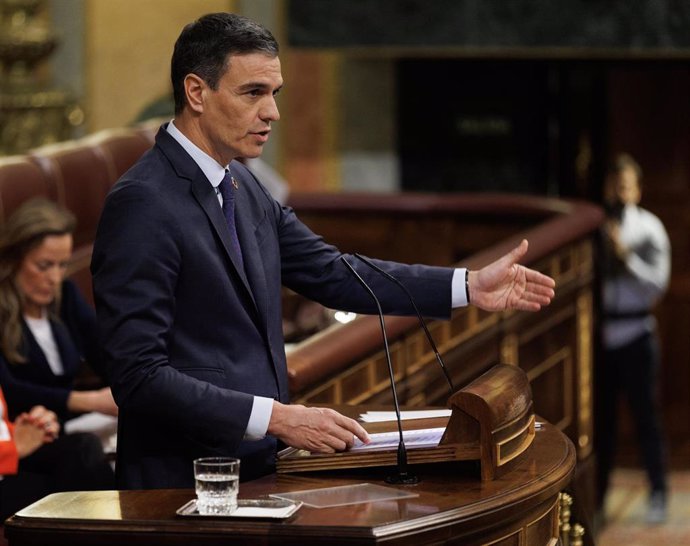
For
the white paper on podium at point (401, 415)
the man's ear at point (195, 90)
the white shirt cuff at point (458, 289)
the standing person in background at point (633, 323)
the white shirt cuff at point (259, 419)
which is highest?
the man's ear at point (195, 90)

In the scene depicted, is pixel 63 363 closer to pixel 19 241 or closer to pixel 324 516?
pixel 19 241

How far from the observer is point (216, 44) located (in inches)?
97.7

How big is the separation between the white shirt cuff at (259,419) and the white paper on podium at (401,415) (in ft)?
0.92

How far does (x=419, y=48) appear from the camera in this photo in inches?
311

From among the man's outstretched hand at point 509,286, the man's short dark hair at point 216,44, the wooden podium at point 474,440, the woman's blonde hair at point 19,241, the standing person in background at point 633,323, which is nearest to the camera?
the wooden podium at point 474,440

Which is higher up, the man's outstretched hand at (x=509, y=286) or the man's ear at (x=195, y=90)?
the man's ear at (x=195, y=90)

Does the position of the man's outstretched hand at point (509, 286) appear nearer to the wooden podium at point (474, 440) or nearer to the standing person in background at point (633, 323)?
the wooden podium at point (474, 440)

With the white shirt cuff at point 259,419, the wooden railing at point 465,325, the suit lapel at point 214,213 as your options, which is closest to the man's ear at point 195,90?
the suit lapel at point 214,213

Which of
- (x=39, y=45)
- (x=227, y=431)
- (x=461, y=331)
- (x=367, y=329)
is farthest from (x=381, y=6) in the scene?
(x=227, y=431)

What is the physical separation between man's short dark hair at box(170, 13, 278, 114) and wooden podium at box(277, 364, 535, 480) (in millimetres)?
653

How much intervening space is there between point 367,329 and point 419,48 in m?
4.27

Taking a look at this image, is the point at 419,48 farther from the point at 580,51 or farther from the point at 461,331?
the point at 461,331

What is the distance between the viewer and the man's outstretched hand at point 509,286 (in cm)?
276

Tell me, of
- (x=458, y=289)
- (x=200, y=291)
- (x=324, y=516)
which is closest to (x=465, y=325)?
(x=458, y=289)
